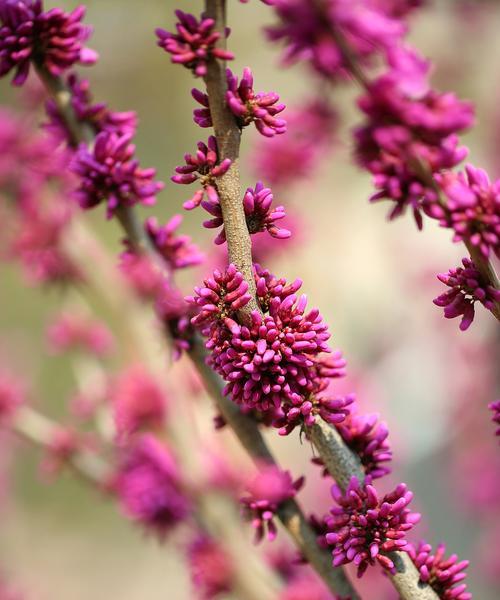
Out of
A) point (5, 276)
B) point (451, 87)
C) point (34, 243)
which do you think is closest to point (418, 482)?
point (451, 87)

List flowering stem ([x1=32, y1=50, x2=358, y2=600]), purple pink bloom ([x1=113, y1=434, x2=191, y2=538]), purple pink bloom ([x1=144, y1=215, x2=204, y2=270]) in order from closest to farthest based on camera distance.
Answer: flowering stem ([x1=32, y1=50, x2=358, y2=600]), purple pink bloom ([x1=144, y1=215, x2=204, y2=270]), purple pink bloom ([x1=113, y1=434, x2=191, y2=538])

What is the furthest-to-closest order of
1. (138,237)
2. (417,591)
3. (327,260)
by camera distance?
1. (327,260)
2. (138,237)
3. (417,591)

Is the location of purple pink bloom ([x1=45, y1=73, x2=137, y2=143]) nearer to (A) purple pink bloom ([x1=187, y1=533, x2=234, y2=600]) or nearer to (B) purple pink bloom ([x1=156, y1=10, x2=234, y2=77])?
(B) purple pink bloom ([x1=156, y1=10, x2=234, y2=77])

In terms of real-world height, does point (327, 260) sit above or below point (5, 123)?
above

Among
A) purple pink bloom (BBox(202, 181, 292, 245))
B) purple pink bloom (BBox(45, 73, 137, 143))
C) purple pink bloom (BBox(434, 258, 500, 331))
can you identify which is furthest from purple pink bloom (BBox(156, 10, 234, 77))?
purple pink bloom (BBox(434, 258, 500, 331))

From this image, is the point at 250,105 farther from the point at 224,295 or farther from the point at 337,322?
the point at 337,322

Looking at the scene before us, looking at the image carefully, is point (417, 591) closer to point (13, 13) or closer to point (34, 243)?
point (13, 13)

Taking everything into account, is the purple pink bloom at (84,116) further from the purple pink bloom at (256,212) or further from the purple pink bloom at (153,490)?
the purple pink bloom at (153,490)
